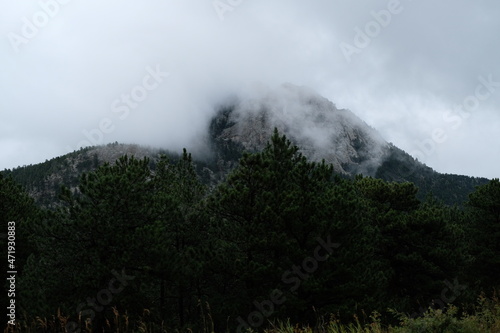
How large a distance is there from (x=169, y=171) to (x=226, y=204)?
708 cm

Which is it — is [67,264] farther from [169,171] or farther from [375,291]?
[375,291]

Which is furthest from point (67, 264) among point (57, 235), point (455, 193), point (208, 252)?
point (455, 193)

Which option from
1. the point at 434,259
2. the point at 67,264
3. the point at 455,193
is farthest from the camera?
the point at 455,193

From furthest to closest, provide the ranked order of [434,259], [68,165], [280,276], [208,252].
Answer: [68,165] → [434,259] → [208,252] → [280,276]

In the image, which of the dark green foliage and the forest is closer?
the forest

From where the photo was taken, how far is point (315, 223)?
17031 millimetres

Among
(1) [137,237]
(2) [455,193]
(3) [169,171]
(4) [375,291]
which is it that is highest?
(2) [455,193]

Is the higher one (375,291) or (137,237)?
(137,237)

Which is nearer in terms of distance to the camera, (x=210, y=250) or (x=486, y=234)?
(x=210, y=250)

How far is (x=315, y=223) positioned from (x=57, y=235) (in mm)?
11193

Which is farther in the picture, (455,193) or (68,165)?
(68,165)

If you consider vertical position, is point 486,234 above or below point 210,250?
above

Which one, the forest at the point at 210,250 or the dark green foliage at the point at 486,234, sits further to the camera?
the dark green foliage at the point at 486,234

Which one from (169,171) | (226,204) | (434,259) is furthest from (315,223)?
(434,259)
